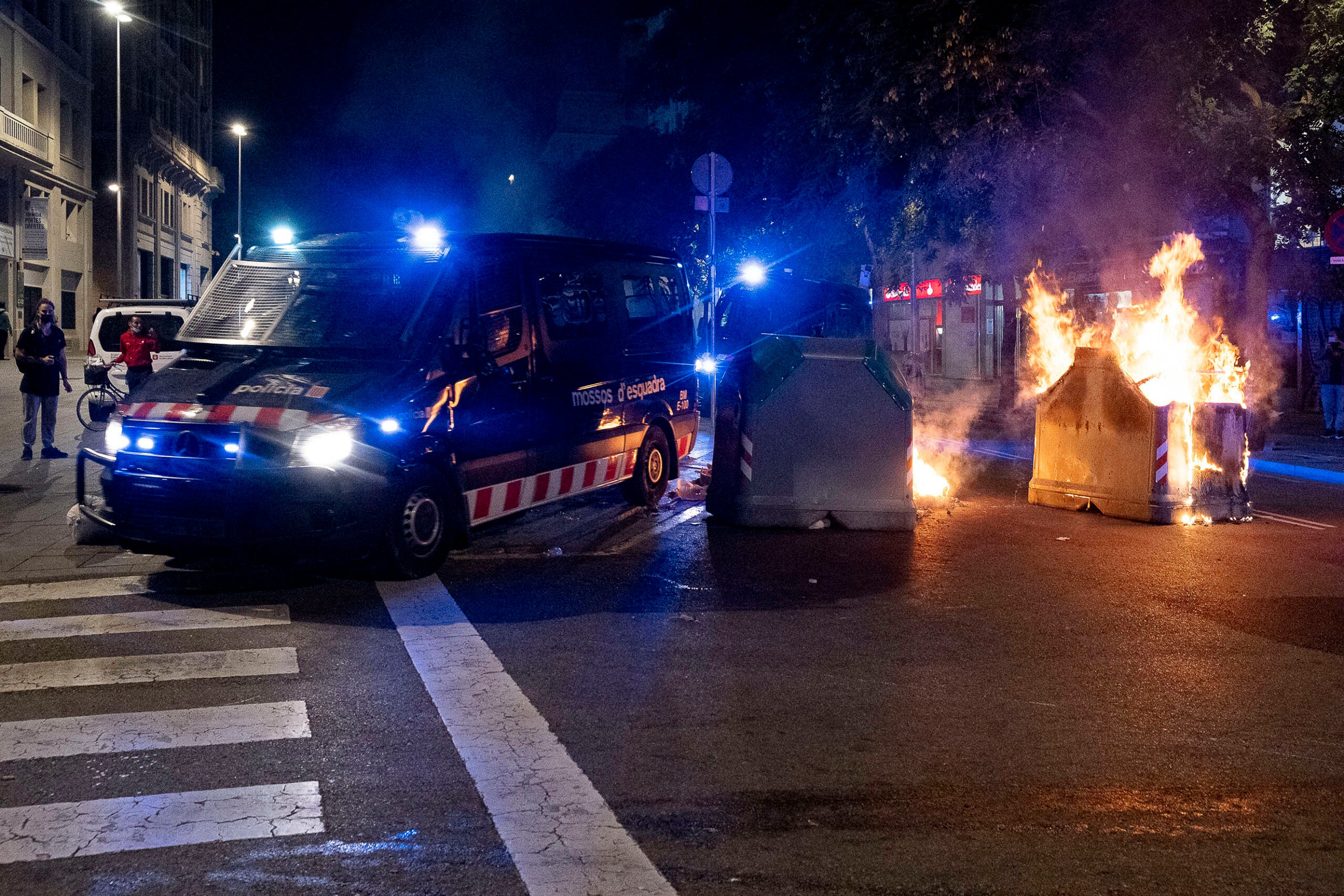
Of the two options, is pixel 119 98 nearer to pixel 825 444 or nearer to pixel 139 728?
pixel 825 444

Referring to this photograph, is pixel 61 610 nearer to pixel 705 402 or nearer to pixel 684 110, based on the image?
pixel 705 402

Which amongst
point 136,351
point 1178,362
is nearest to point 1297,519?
point 1178,362

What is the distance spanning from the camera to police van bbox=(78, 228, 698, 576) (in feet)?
24.7

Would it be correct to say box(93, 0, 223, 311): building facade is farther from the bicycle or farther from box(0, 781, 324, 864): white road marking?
box(0, 781, 324, 864): white road marking

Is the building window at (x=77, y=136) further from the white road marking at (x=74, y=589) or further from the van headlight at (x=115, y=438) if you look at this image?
the white road marking at (x=74, y=589)

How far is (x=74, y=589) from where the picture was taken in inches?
312

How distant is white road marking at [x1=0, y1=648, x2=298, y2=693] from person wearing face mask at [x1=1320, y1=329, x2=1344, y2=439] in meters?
17.4

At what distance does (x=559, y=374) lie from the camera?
9.76 meters

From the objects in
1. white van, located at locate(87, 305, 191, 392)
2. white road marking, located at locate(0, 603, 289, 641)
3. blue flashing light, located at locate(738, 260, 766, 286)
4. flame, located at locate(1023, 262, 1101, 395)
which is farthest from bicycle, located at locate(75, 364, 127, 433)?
blue flashing light, located at locate(738, 260, 766, 286)

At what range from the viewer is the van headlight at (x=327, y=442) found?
24.6ft

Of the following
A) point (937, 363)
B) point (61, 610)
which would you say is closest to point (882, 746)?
point (61, 610)

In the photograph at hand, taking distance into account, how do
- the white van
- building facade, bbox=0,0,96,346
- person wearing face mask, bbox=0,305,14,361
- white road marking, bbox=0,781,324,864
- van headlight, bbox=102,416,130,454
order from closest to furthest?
white road marking, bbox=0,781,324,864, van headlight, bbox=102,416,130,454, the white van, person wearing face mask, bbox=0,305,14,361, building facade, bbox=0,0,96,346

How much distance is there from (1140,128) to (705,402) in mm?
8101

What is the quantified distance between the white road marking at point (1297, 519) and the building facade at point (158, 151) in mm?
36414
